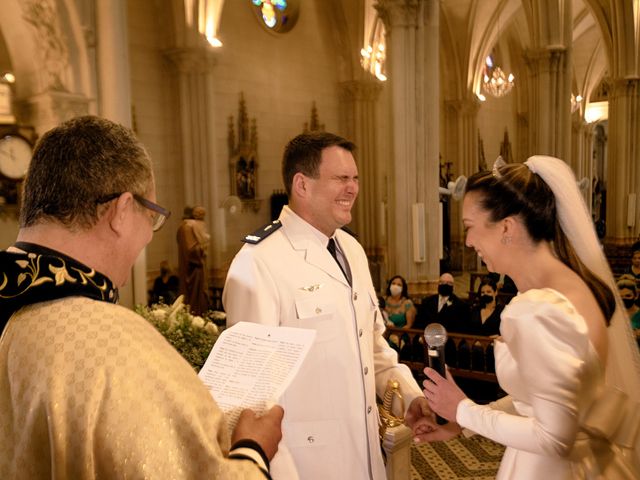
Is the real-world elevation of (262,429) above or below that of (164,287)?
above

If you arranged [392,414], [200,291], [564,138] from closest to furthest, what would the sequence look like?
1. [392,414]
2. [200,291]
3. [564,138]

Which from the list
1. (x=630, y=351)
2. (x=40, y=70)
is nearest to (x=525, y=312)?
(x=630, y=351)

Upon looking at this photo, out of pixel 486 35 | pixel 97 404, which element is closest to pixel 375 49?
pixel 486 35

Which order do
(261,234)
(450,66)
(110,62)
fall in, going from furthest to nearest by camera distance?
(450,66) < (110,62) < (261,234)

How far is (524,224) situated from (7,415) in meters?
1.53

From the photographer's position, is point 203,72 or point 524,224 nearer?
point 524,224

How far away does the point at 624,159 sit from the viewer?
690 inches

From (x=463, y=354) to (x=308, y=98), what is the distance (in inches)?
434

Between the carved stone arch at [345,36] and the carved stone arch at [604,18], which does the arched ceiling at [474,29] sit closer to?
the carved stone arch at [604,18]

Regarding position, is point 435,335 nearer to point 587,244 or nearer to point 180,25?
point 587,244

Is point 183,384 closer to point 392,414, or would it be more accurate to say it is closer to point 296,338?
point 296,338

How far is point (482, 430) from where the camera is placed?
195cm

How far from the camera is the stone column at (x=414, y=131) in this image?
9.23m

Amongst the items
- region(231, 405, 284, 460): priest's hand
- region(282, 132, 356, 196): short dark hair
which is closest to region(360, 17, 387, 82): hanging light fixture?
region(282, 132, 356, 196): short dark hair
